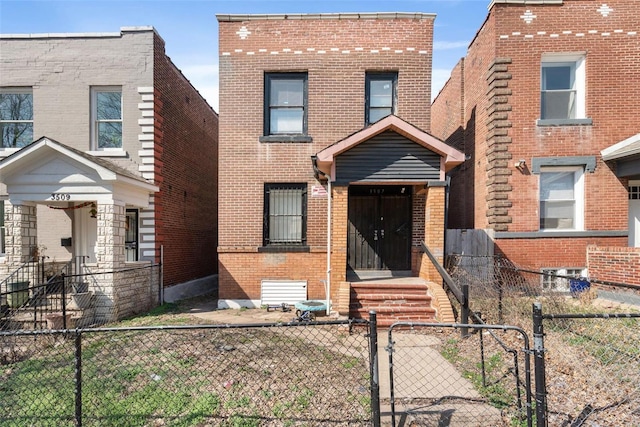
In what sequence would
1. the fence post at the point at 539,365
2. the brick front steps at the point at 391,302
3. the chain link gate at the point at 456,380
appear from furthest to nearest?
the brick front steps at the point at 391,302 → the chain link gate at the point at 456,380 → the fence post at the point at 539,365

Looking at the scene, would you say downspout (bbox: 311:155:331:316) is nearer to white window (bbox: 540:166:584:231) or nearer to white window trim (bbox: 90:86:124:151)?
white window trim (bbox: 90:86:124:151)

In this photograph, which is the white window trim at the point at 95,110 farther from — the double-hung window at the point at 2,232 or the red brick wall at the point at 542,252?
the red brick wall at the point at 542,252

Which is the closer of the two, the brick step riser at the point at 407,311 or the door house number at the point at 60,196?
the brick step riser at the point at 407,311

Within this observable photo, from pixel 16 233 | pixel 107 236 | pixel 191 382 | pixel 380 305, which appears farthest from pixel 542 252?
pixel 16 233

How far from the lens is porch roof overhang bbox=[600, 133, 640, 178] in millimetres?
8898

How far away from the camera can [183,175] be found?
12141mm

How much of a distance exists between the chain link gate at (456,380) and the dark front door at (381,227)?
3438mm

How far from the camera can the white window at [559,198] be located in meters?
9.94

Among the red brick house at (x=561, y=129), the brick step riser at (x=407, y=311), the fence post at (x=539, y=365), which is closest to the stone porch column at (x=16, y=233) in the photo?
the brick step riser at (x=407, y=311)

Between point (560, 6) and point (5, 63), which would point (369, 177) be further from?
point (5, 63)

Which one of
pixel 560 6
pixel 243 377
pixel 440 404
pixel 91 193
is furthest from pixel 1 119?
pixel 560 6

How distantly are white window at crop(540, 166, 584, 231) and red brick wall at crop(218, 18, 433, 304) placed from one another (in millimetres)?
3904

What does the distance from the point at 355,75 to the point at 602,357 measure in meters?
8.74

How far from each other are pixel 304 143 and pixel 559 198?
7700 mm
